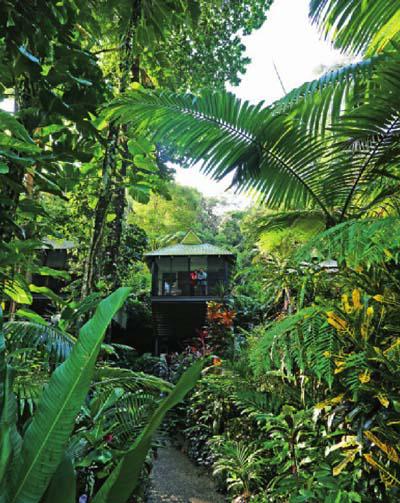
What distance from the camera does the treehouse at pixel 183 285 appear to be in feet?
37.5

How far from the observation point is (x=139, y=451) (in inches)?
31.5

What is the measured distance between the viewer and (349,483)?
1663 mm

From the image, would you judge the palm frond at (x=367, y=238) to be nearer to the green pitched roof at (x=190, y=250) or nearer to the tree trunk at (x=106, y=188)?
the tree trunk at (x=106, y=188)

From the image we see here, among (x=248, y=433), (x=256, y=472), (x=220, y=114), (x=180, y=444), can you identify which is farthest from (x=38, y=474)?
(x=180, y=444)

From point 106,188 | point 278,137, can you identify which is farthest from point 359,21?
point 106,188

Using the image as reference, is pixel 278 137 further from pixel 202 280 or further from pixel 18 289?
pixel 202 280

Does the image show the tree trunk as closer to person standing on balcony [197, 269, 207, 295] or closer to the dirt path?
the dirt path

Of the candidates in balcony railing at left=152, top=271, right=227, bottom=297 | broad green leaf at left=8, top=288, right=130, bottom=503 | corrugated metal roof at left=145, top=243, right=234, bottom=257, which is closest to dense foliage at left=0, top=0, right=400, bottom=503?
broad green leaf at left=8, top=288, right=130, bottom=503

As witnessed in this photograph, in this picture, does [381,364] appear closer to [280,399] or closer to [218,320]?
[280,399]

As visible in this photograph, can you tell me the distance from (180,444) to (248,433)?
2286 mm

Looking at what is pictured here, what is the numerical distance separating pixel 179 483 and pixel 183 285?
8719 mm

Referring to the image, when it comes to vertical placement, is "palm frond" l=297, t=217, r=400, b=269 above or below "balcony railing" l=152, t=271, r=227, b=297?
above

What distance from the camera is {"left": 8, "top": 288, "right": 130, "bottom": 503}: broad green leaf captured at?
32.8 inches

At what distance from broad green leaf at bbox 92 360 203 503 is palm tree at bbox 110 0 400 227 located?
163 centimetres
